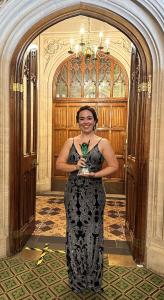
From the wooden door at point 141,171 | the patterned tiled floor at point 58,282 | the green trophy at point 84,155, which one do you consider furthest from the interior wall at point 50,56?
the green trophy at point 84,155

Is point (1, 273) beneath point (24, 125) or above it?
beneath

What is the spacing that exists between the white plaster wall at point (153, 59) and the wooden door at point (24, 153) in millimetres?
175

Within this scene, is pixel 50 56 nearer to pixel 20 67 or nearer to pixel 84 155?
pixel 20 67

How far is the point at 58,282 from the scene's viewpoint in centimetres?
250

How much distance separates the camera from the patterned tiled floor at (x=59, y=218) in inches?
150

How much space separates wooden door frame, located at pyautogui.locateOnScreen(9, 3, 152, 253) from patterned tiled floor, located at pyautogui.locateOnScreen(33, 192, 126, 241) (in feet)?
3.16

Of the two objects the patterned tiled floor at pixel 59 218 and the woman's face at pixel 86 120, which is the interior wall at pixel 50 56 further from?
the woman's face at pixel 86 120

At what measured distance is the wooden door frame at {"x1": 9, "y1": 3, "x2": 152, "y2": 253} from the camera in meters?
2.73

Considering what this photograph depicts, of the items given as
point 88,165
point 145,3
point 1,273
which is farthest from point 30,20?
point 1,273

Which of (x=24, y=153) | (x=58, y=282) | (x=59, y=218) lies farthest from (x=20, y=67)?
(x=59, y=218)

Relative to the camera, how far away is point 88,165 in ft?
7.13

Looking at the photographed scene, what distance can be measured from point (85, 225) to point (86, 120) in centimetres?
95

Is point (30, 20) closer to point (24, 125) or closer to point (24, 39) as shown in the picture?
point (24, 39)

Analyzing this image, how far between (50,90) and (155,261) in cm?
475
